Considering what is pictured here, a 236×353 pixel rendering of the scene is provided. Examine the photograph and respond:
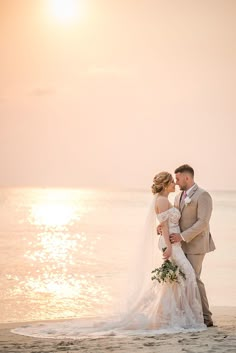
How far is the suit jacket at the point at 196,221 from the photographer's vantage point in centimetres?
888

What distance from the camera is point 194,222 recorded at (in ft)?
29.7

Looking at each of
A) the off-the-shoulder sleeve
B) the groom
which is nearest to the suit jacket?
the groom

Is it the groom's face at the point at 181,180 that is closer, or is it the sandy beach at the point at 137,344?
the sandy beach at the point at 137,344

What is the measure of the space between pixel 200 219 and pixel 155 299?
1105 millimetres

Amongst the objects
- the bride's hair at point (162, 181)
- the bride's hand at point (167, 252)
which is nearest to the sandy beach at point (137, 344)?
the bride's hand at point (167, 252)

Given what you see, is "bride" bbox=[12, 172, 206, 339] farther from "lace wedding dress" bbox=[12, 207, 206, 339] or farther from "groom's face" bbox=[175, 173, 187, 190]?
"groom's face" bbox=[175, 173, 187, 190]

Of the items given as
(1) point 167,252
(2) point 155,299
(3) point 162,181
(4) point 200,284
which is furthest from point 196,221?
(2) point 155,299

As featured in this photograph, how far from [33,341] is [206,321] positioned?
218 centimetres

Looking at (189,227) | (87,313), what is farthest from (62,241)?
(189,227)

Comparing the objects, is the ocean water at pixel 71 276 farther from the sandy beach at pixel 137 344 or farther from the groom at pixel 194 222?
the sandy beach at pixel 137 344

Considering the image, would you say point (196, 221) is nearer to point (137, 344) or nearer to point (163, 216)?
point (163, 216)

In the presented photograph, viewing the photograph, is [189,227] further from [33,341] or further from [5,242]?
[5,242]

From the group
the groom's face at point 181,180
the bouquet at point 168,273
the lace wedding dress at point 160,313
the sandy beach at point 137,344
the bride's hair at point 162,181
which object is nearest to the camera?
the sandy beach at point 137,344

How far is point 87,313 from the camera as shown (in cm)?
1234
